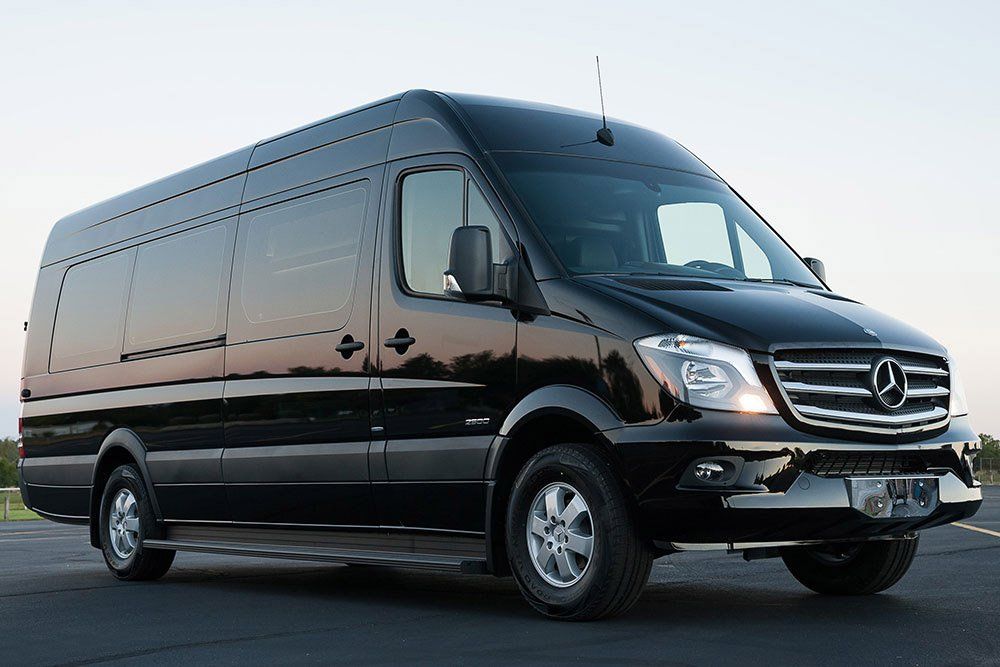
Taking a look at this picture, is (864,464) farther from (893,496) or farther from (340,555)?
(340,555)

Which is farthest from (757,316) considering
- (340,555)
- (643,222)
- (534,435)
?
(340,555)

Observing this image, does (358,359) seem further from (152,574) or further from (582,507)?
(152,574)

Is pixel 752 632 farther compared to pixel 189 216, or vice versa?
pixel 189 216

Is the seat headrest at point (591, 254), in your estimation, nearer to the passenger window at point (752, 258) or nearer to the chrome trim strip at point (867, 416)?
the passenger window at point (752, 258)

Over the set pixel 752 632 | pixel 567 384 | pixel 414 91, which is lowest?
pixel 752 632

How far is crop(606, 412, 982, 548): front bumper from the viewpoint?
6.48 metres

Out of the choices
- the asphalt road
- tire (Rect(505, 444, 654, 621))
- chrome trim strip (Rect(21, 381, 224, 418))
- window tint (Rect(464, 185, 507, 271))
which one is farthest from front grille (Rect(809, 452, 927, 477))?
chrome trim strip (Rect(21, 381, 224, 418))

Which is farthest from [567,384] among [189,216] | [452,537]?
[189,216]

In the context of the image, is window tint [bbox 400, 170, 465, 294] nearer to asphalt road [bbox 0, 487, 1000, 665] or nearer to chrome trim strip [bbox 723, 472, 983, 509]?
asphalt road [bbox 0, 487, 1000, 665]

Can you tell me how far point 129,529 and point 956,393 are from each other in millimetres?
6335

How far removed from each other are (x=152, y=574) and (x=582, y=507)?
5032 millimetres

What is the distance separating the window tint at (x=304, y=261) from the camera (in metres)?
8.67

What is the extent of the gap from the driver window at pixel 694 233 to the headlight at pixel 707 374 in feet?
4.17

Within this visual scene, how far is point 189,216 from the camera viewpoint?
35.2 ft
